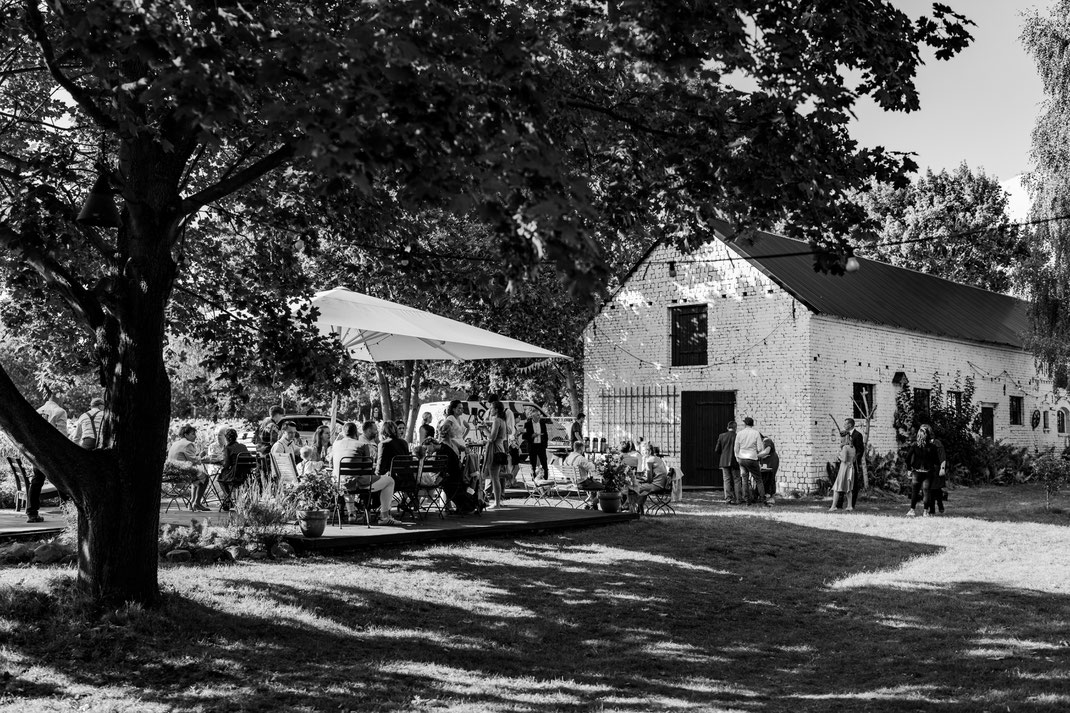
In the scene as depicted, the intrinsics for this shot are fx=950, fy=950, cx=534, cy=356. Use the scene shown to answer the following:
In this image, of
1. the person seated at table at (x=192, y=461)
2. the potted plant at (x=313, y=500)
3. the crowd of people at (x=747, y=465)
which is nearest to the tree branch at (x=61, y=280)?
the potted plant at (x=313, y=500)

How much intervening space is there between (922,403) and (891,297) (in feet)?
11.8

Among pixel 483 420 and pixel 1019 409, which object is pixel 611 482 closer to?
pixel 483 420

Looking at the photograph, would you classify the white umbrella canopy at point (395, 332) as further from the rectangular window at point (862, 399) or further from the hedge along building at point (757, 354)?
the rectangular window at point (862, 399)

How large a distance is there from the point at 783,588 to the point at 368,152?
809cm

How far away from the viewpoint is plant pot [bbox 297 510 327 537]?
10.5 m

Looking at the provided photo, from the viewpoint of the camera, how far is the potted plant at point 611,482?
14648mm

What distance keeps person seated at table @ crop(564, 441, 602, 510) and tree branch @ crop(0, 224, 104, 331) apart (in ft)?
28.6

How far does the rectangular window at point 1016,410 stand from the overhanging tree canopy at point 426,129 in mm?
25647

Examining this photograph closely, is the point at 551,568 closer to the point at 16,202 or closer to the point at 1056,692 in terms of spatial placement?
the point at 1056,692

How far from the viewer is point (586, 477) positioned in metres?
15.7

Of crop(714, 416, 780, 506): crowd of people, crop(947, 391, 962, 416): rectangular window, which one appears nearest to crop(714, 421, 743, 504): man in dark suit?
crop(714, 416, 780, 506): crowd of people

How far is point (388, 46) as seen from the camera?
4883 millimetres

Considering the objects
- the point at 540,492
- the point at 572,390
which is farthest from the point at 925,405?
the point at 540,492

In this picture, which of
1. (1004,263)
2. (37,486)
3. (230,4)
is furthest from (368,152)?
(1004,263)
